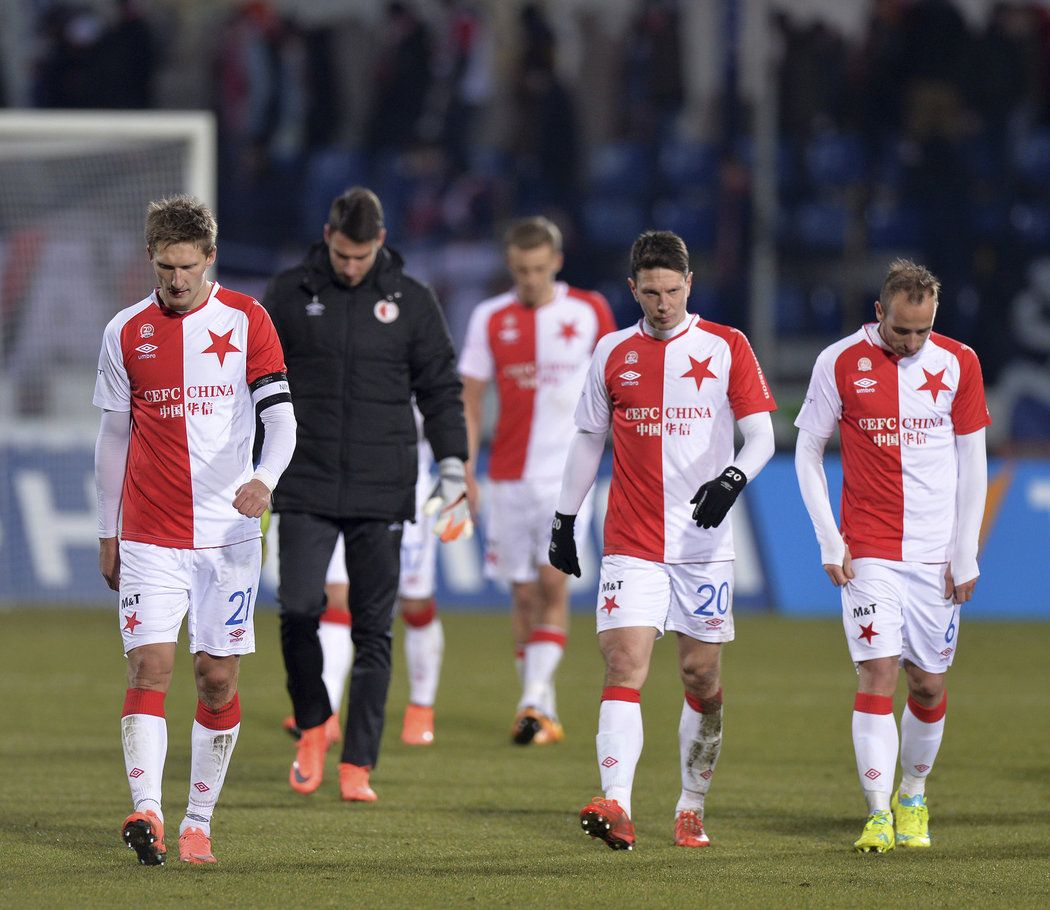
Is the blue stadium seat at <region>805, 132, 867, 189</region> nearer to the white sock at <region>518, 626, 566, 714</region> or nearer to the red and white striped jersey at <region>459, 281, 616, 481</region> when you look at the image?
the red and white striped jersey at <region>459, 281, 616, 481</region>

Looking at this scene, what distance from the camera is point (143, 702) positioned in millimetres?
5551

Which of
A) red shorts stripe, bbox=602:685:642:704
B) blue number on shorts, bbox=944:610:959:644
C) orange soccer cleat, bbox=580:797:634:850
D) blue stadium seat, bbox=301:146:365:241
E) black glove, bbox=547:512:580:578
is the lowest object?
orange soccer cleat, bbox=580:797:634:850

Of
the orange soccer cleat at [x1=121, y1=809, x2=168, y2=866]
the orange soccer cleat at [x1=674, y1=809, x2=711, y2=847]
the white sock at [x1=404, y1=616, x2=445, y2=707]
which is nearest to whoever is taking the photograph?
the orange soccer cleat at [x1=121, y1=809, x2=168, y2=866]

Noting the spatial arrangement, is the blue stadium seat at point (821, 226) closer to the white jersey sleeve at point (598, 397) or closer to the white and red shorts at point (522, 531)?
the white and red shorts at point (522, 531)

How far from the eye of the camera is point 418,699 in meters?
8.70

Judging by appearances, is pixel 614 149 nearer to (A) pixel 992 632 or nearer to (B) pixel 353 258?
(A) pixel 992 632

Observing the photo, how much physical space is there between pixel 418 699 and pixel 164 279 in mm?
3656

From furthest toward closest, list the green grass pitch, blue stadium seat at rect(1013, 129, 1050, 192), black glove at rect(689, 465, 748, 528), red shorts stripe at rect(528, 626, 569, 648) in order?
blue stadium seat at rect(1013, 129, 1050, 192) < red shorts stripe at rect(528, 626, 569, 648) < black glove at rect(689, 465, 748, 528) < the green grass pitch

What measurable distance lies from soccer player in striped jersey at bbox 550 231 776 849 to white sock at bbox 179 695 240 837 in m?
1.20

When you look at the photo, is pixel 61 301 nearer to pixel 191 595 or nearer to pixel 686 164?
pixel 686 164

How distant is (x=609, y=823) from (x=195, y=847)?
1.28m

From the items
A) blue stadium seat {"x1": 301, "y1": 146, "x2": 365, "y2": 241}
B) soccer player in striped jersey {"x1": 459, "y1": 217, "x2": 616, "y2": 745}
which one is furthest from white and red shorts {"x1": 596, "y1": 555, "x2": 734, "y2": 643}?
blue stadium seat {"x1": 301, "y1": 146, "x2": 365, "y2": 241}

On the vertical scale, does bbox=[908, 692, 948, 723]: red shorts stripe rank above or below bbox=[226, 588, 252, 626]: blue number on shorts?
below

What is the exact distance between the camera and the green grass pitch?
527 cm
